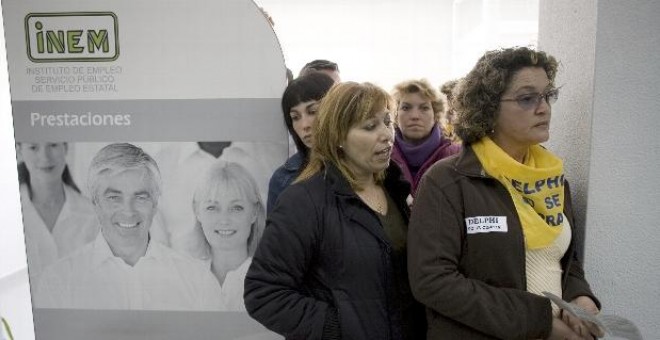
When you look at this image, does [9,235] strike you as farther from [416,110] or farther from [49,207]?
[416,110]

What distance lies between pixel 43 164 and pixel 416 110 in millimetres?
1598

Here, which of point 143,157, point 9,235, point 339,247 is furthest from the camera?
point 9,235

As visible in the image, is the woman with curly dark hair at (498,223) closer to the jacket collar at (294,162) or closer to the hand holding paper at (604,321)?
the hand holding paper at (604,321)

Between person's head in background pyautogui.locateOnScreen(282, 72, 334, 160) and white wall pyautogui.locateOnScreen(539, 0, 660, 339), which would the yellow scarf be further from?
person's head in background pyautogui.locateOnScreen(282, 72, 334, 160)

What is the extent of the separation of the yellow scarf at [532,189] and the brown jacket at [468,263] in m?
0.02

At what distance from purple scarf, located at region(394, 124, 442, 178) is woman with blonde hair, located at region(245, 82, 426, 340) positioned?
887 mm

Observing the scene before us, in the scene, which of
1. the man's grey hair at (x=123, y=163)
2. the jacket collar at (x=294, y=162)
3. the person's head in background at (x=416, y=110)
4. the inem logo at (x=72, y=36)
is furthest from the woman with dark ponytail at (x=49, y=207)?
the person's head in background at (x=416, y=110)

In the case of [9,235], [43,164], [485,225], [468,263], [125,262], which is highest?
[43,164]

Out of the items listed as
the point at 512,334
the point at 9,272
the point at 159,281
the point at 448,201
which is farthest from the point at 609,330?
the point at 9,272

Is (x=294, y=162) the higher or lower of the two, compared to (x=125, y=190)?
higher

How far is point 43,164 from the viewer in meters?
1.62

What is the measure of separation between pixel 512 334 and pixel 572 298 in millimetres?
327

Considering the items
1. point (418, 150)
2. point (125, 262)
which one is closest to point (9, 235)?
point (125, 262)

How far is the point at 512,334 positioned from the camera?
1.13 meters
